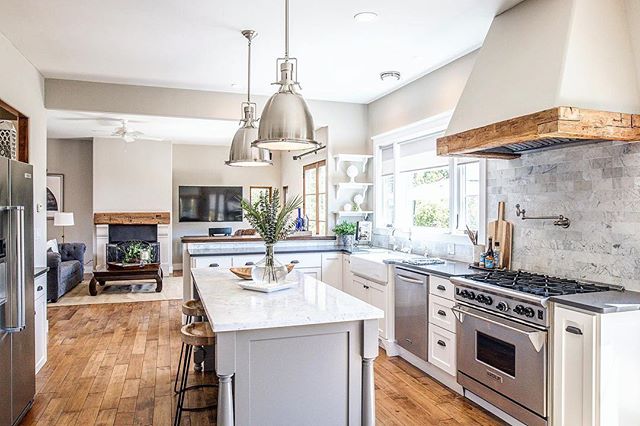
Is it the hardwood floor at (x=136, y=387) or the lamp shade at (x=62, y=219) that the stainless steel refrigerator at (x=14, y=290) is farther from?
the lamp shade at (x=62, y=219)

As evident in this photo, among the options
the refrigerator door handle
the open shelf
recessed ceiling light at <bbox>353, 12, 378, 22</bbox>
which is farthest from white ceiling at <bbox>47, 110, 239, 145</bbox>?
the refrigerator door handle

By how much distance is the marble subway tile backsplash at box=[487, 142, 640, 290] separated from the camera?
280cm

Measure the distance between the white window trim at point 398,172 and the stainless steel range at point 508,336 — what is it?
804 mm

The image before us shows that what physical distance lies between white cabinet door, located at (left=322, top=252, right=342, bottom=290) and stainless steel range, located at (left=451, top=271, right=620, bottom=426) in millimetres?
2204

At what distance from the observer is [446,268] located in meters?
3.83

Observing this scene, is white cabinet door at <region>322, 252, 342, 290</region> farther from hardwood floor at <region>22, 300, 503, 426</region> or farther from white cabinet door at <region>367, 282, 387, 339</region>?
hardwood floor at <region>22, 300, 503, 426</region>

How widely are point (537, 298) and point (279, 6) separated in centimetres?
248

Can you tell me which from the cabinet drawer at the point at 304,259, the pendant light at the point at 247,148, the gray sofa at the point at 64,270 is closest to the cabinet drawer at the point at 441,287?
the pendant light at the point at 247,148

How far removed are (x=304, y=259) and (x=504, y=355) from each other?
9.17ft

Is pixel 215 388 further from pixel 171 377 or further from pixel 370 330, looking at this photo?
pixel 370 330

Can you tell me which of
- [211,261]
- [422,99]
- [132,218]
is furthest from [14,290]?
[132,218]

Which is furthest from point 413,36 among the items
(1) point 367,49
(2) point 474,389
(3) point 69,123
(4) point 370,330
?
(3) point 69,123

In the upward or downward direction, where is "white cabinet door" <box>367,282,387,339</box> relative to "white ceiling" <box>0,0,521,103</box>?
downward

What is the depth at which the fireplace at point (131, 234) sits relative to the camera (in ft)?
30.4
